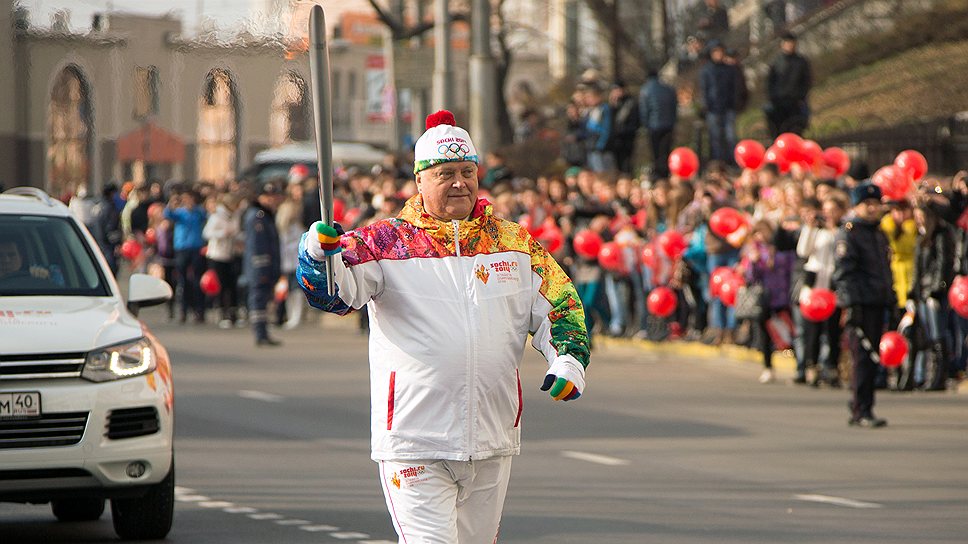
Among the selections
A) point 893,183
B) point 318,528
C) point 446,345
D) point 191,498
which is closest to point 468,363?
point 446,345

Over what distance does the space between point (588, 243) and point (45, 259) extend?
12163 mm

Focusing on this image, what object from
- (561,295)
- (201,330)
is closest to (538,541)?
(561,295)

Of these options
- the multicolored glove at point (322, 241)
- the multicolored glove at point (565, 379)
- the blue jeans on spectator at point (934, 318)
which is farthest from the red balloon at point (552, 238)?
the multicolored glove at point (322, 241)

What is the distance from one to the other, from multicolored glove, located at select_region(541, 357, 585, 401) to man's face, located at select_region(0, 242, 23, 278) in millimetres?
4637

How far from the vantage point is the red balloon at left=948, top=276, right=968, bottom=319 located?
625 inches

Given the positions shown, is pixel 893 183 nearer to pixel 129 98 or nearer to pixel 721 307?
pixel 721 307

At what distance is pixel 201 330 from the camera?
26.3 m

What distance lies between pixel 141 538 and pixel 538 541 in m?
1.96

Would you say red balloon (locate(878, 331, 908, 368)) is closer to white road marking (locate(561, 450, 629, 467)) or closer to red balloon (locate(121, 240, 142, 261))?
white road marking (locate(561, 450, 629, 467))

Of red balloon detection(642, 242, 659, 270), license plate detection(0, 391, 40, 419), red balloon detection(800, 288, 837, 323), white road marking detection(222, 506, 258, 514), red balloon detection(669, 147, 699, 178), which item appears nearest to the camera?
license plate detection(0, 391, 40, 419)

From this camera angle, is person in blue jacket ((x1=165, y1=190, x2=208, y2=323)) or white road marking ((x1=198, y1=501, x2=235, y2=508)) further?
person in blue jacket ((x1=165, y1=190, x2=208, y2=323))

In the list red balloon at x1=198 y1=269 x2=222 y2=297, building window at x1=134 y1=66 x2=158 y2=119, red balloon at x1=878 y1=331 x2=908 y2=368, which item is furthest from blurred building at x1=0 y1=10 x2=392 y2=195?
red balloon at x1=878 y1=331 x2=908 y2=368

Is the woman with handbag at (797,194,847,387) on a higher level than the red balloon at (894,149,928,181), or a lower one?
lower

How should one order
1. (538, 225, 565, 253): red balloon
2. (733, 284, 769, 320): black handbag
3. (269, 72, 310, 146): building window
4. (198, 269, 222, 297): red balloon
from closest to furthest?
(269, 72, 310, 146): building window, (733, 284, 769, 320): black handbag, (538, 225, 565, 253): red balloon, (198, 269, 222, 297): red balloon
